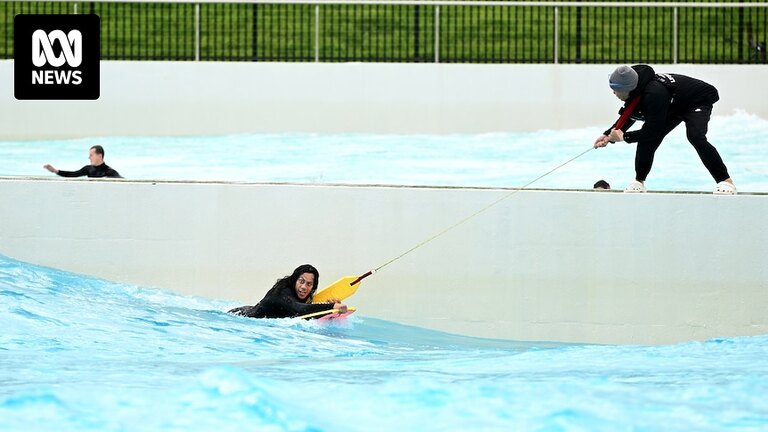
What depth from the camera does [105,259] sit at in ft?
38.0

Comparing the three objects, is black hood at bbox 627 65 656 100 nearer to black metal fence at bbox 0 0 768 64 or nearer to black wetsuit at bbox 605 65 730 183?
black wetsuit at bbox 605 65 730 183

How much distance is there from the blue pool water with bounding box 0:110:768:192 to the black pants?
533 centimetres

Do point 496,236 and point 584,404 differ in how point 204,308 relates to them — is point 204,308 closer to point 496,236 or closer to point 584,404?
point 496,236

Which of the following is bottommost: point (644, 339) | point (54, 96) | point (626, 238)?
point (644, 339)

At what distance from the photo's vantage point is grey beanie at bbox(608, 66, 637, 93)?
35.5ft

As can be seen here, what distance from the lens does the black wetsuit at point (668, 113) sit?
10984mm

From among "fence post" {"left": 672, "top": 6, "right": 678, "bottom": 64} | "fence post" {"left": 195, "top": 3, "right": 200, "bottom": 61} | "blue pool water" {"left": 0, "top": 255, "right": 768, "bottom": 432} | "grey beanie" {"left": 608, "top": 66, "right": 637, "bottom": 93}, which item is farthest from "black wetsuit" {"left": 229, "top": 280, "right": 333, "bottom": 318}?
"fence post" {"left": 672, "top": 6, "right": 678, "bottom": 64}

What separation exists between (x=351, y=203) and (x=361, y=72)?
809 centimetres

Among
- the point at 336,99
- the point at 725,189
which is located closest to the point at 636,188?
the point at 725,189

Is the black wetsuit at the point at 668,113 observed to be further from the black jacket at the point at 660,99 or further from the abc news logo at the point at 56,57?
the abc news logo at the point at 56,57

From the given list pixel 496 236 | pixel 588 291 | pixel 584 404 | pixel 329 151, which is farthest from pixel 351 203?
pixel 329 151

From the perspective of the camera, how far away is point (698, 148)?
11.1m

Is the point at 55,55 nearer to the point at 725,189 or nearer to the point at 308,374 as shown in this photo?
the point at 725,189

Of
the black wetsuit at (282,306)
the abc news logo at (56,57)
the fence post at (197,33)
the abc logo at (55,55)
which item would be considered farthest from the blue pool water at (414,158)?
the black wetsuit at (282,306)
